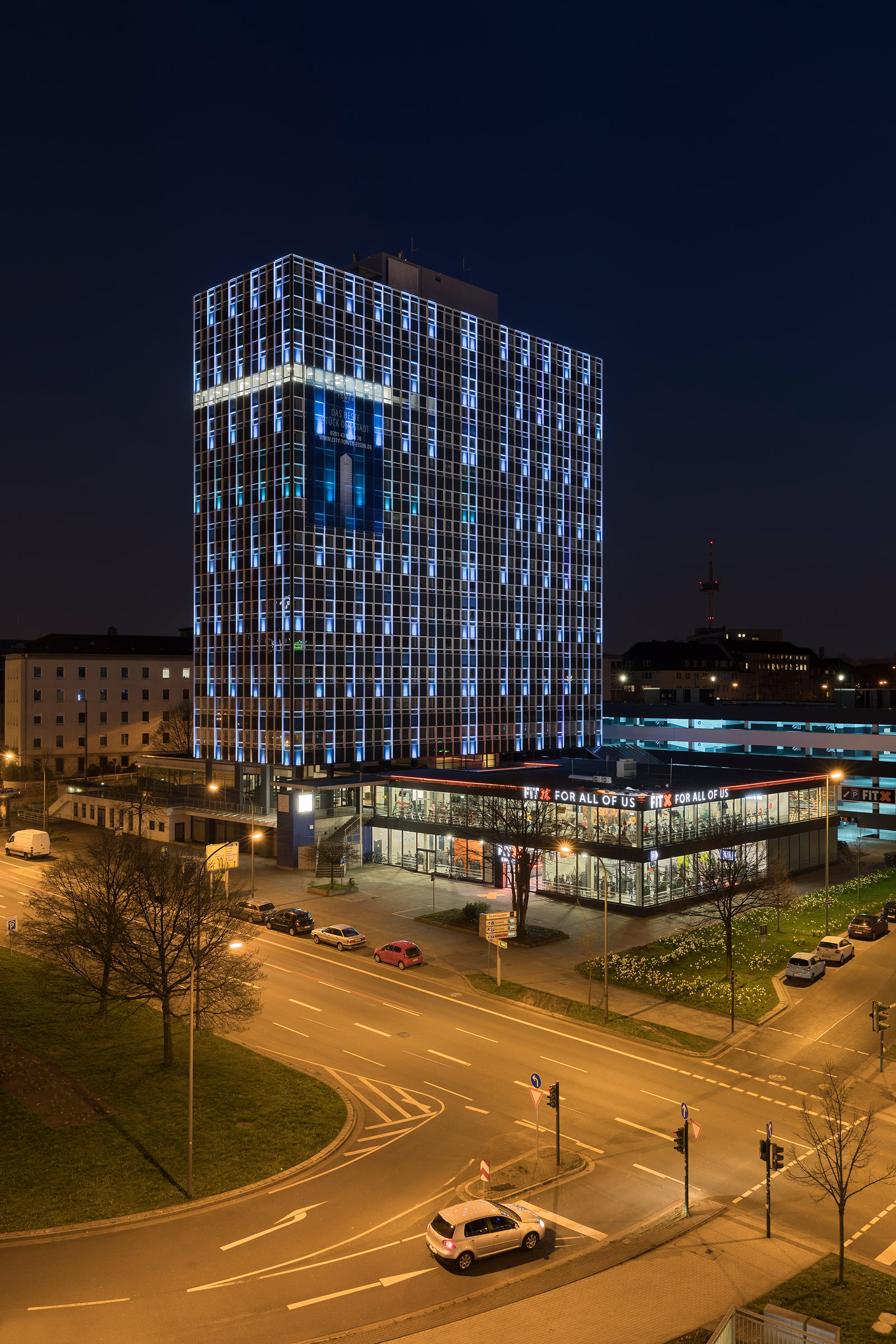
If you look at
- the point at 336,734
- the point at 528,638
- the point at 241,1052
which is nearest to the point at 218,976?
the point at 241,1052

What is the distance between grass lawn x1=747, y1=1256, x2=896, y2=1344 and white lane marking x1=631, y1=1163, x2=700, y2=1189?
4.67 metres

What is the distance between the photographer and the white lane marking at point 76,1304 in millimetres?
20422

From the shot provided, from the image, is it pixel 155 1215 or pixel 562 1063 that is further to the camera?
pixel 562 1063

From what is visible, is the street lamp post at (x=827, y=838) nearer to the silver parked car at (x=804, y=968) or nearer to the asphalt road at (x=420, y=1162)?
the silver parked car at (x=804, y=968)

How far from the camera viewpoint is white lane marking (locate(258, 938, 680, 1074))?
35.9m

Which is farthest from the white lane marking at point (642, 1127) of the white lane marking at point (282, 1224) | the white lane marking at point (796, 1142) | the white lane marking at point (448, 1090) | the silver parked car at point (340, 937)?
the silver parked car at point (340, 937)

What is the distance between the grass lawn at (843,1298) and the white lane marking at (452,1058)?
15.2 meters

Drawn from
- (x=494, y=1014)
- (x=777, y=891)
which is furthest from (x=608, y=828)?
(x=494, y=1014)

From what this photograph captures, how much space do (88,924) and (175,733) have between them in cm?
8276

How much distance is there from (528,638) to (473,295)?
3827 centimetres

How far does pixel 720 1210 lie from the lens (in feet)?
81.9

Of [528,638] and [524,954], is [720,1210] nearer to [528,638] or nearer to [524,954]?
[524,954]

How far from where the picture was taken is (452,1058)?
35719mm

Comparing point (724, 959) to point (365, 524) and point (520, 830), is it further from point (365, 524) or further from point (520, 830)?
point (365, 524)
